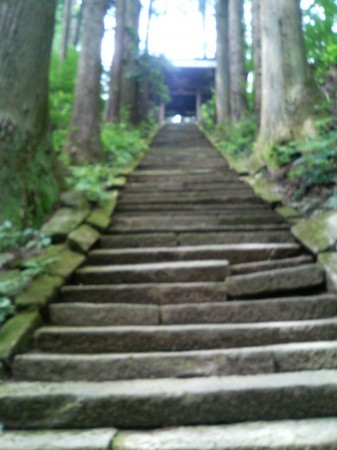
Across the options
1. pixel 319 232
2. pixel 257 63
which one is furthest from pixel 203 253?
pixel 257 63

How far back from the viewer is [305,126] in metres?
6.66

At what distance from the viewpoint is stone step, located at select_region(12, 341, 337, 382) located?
2869 millimetres

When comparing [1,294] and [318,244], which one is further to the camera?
[318,244]

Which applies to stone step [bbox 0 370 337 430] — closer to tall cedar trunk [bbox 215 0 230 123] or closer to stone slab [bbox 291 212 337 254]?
stone slab [bbox 291 212 337 254]

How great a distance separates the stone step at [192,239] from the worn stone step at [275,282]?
3.65 feet

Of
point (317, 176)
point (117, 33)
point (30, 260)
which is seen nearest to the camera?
point (30, 260)

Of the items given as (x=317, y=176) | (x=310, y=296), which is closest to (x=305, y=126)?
(x=317, y=176)

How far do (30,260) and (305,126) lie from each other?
473cm

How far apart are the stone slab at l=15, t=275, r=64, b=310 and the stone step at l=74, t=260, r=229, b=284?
0.36 metres

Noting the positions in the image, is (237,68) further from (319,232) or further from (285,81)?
(319,232)

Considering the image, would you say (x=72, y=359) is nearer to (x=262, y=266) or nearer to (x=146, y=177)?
(x=262, y=266)

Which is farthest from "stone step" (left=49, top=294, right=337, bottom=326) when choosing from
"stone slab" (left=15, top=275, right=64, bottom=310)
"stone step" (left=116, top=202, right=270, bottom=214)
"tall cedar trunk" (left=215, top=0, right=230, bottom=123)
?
"tall cedar trunk" (left=215, top=0, right=230, bottom=123)

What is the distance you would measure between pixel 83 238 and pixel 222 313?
77.9 inches

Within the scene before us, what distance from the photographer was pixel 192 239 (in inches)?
195
